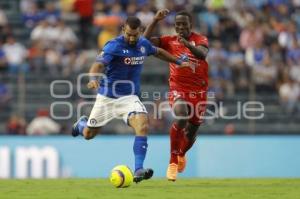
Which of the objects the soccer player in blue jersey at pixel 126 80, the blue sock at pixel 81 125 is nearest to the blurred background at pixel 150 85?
the blue sock at pixel 81 125

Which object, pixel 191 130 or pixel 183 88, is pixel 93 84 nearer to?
pixel 183 88

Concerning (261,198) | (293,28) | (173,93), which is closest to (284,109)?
(293,28)

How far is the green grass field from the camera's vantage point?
1295cm

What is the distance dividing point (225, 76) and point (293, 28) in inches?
130

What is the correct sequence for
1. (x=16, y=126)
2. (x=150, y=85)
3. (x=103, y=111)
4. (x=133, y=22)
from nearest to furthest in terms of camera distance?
(x=133, y=22) < (x=103, y=111) < (x=16, y=126) < (x=150, y=85)

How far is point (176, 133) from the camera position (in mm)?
15594

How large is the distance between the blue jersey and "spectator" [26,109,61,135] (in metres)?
6.99

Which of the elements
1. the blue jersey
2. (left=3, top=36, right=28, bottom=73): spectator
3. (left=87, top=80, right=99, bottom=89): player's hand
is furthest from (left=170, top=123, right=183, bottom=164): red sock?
(left=3, top=36, right=28, bottom=73): spectator

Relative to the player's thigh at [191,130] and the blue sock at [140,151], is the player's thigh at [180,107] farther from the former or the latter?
the blue sock at [140,151]

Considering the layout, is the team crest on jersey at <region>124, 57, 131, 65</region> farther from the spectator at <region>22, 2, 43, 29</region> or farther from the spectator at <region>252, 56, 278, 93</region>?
the spectator at <region>22, 2, 43, 29</region>

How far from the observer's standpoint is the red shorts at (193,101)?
15.6 metres

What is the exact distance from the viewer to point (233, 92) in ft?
74.6

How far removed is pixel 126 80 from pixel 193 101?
1.54m

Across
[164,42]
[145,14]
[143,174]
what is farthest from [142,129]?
[145,14]
